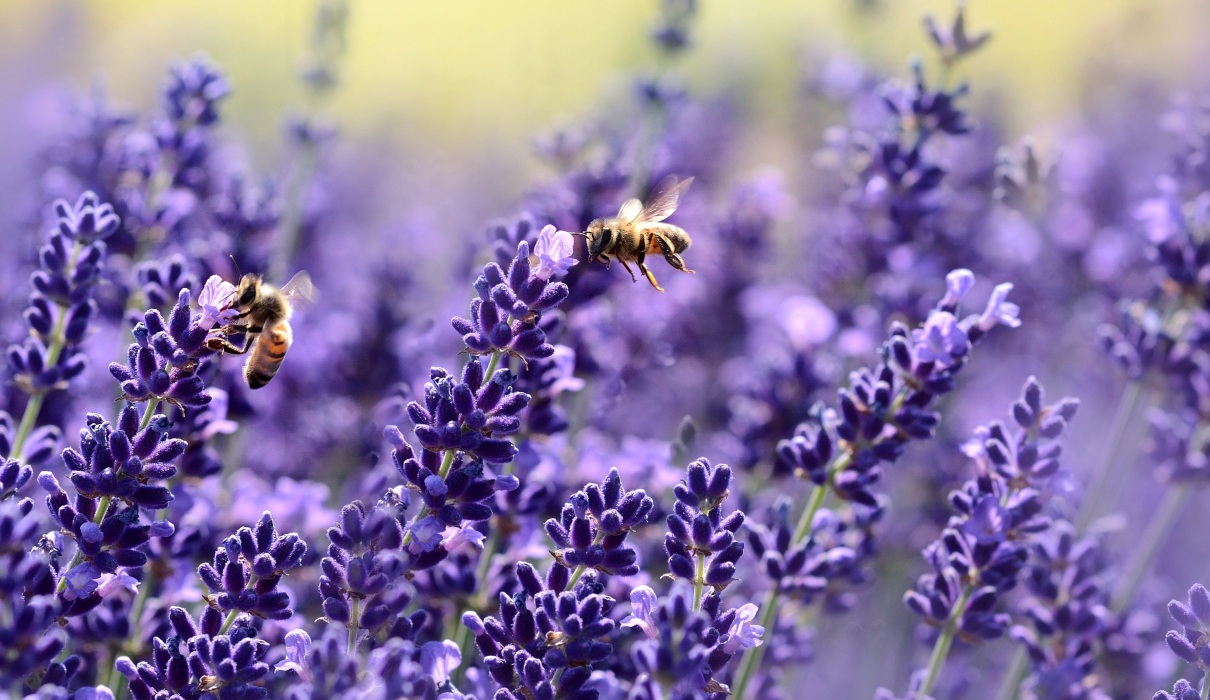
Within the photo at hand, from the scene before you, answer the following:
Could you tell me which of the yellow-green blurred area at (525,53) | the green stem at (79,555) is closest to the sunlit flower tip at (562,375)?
the green stem at (79,555)

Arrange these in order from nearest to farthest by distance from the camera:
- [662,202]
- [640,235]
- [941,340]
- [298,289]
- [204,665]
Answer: [204,665], [941,340], [298,289], [640,235], [662,202]

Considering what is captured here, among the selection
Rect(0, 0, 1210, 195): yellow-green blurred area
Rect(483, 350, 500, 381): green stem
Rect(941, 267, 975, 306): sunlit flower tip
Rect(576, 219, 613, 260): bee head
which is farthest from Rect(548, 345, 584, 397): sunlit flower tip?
Rect(0, 0, 1210, 195): yellow-green blurred area

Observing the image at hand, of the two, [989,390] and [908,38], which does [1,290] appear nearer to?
[989,390]

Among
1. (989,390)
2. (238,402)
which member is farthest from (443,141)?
(238,402)

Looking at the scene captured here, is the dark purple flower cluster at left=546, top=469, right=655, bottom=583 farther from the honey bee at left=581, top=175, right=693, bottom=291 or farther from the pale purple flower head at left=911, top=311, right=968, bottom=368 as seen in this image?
the honey bee at left=581, top=175, right=693, bottom=291

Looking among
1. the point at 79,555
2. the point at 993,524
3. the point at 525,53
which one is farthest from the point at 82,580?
the point at 525,53

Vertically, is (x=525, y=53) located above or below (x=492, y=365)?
above

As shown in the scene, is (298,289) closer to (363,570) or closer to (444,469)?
(444,469)
